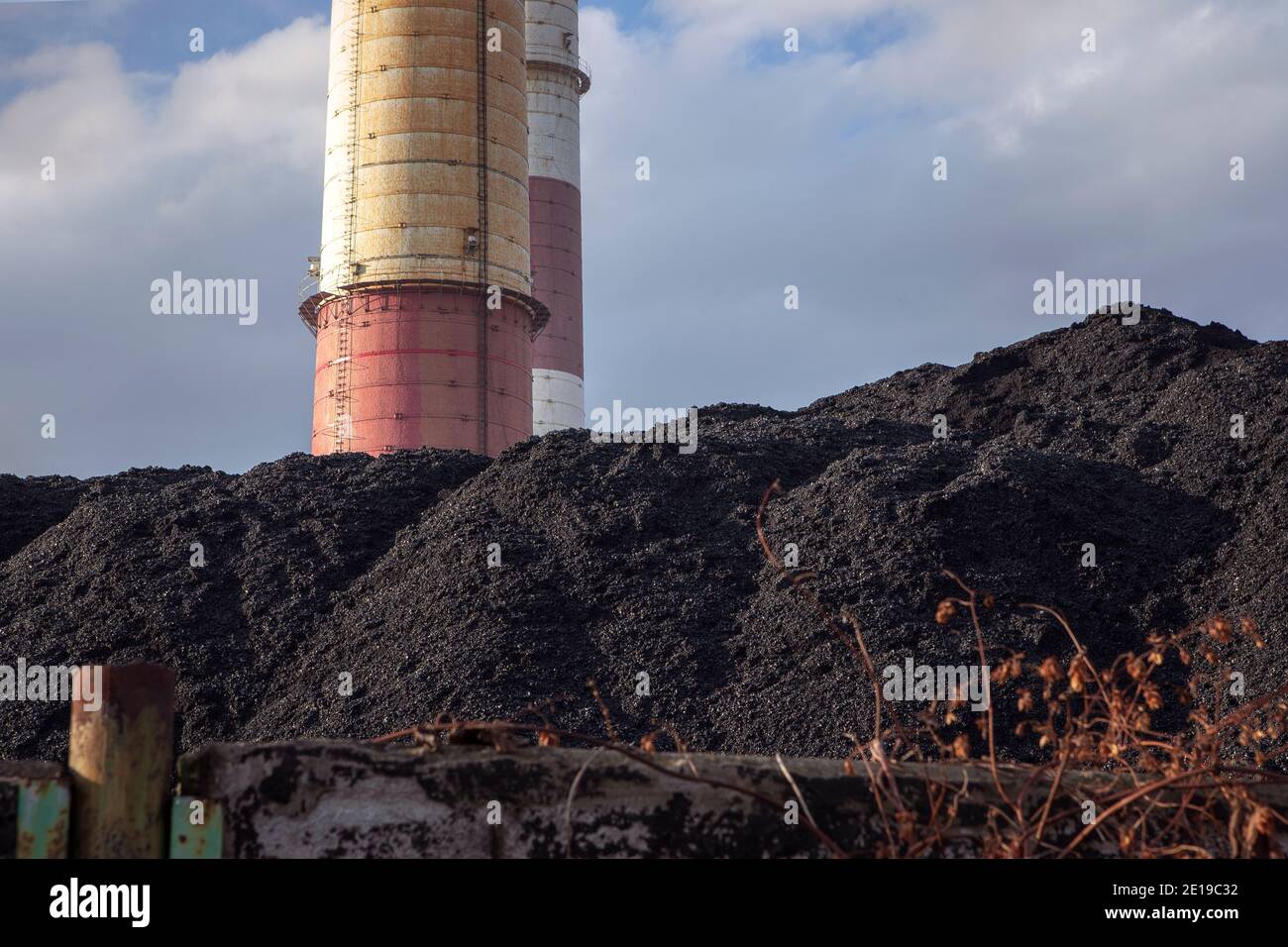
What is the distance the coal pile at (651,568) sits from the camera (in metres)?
12.7

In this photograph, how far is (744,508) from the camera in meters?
16.0

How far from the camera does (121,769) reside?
3660 millimetres

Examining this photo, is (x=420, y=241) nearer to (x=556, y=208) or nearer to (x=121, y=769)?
(x=556, y=208)

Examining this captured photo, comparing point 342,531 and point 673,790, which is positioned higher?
point 342,531

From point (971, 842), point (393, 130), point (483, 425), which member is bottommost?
point (971, 842)

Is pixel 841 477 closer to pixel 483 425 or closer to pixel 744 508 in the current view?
pixel 744 508

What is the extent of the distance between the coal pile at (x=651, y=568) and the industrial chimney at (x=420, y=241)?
27.7 ft

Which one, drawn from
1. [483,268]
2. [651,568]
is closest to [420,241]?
[483,268]

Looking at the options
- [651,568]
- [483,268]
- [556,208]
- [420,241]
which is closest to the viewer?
[651,568]

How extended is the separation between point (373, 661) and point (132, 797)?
10170mm

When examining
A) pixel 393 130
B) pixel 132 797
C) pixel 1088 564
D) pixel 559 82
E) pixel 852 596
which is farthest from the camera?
pixel 559 82

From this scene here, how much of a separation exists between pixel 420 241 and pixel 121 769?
25496 mm

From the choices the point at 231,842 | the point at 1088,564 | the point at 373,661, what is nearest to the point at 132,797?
the point at 231,842

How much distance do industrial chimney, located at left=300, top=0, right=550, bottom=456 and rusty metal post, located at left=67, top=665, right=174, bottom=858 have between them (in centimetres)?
2484
